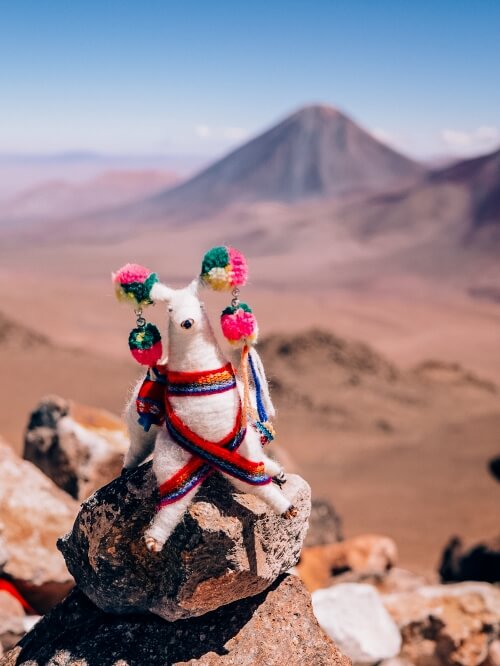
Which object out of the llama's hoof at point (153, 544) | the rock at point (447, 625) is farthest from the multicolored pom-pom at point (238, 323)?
the rock at point (447, 625)

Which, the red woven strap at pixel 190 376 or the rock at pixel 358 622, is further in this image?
the rock at pixel 358 622

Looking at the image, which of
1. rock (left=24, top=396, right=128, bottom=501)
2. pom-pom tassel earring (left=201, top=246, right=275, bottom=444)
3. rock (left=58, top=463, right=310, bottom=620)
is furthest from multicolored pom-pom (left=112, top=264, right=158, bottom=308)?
rock (left=24, top=396, right=128, bottom=501)

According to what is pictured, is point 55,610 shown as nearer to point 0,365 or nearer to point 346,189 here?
point 0,365

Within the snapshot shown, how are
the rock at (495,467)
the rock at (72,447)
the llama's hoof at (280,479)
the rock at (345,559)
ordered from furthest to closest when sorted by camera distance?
the rock at (495,467), the rock at (345,559), the rock at (72,447), the llama's hoof at (280,479)

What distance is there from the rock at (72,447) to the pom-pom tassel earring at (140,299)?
3.47m

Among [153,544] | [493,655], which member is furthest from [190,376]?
[493,655]

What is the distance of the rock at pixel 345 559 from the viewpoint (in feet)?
25.7

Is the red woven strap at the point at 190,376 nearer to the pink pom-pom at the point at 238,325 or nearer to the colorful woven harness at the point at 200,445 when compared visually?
the colorful woven harness at the point at 200,445

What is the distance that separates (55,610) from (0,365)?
1373 cm

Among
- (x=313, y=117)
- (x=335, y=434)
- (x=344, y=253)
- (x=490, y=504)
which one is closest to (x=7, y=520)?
(x=490, y=504)

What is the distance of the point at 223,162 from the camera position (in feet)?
163

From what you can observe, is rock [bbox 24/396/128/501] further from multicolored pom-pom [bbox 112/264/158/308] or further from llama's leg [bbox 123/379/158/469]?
multicolored pom-pom [bbox 112/264/158/308]

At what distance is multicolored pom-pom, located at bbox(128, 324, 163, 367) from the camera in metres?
3.40

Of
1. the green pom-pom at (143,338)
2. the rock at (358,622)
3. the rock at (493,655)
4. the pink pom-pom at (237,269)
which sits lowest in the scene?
the rock at (493,655)
